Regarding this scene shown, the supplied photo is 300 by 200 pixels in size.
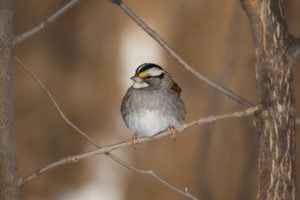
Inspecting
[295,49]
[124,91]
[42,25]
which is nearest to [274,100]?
[295,49]

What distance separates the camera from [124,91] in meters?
3.59

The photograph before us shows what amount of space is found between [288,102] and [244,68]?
6.56ft

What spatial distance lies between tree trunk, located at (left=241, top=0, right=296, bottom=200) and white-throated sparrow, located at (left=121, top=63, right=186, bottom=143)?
768 millimetres

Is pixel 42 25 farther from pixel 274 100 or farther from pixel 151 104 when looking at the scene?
pixel 151 104

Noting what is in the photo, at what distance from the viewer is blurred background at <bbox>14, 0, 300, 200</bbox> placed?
351 cm

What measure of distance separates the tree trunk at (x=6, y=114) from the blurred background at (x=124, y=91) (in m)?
2.00

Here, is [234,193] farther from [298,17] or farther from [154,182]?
[298,17]

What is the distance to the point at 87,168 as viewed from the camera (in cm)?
366

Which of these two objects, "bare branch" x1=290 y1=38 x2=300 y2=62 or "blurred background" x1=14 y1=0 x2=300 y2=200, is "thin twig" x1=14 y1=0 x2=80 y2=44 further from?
"blurred background" x1=14 y1=0 x2=300 y2=200

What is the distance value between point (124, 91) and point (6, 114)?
2.16 m

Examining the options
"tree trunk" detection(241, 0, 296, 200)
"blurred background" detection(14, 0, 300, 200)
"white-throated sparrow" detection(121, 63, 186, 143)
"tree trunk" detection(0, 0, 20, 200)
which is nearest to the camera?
"tree trunk" detection(0, 0, 20, 200)

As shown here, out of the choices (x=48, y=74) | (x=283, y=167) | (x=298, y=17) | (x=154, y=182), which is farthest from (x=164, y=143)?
(x=283, y=167)

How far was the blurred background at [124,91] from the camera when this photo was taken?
3.51 metres

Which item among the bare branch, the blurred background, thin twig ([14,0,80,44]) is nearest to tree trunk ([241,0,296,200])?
the bare branch
